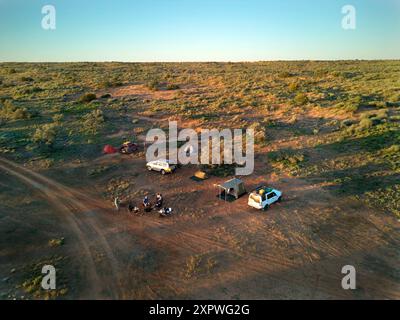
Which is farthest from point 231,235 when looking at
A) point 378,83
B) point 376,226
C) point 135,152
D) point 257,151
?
point 378,83

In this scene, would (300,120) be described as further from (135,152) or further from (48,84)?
(48,84)

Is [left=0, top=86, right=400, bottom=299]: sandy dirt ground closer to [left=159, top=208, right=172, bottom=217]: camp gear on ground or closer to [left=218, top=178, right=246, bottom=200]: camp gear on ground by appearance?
[left=159, top=208, right=172, bottom=217]: camp gear on ground

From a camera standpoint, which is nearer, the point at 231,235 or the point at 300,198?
the point at 231,235

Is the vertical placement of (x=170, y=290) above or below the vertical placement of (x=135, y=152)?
below

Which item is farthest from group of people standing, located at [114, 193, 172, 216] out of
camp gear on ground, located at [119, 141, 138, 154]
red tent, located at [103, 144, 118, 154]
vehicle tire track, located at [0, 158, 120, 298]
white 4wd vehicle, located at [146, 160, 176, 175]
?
red tent, located at [103, 144, 118, 154]

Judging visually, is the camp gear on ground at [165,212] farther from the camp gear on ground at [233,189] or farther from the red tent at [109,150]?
the red tent at [109,150]

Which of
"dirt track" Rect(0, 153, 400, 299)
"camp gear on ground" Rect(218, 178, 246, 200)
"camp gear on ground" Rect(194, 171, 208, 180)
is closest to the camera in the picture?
"dirt track" Rect(0, 153, 400, 299)

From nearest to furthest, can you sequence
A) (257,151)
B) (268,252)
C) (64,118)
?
1. (268,252)
2. (257,151)
3. (64,118)
